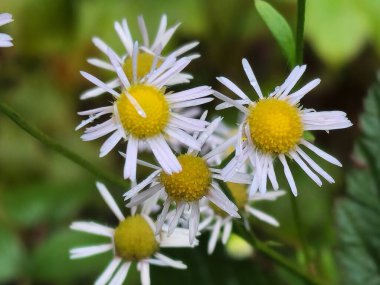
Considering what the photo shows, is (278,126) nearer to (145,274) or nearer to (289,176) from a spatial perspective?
(289,176)

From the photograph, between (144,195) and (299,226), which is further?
(299,226)

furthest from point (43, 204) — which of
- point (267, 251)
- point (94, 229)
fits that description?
point (267, 251)

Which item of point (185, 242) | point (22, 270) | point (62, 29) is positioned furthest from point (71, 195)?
point (185, 242)

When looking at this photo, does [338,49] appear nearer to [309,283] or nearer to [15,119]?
[309,283]

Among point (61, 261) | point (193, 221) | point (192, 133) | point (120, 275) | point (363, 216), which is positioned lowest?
point (61, 261)

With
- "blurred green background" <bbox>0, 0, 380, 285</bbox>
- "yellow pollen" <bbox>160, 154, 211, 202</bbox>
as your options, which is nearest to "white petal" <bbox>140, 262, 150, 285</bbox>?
"yellow pollen" <bbox>160, 154, 211, 202</bbox>

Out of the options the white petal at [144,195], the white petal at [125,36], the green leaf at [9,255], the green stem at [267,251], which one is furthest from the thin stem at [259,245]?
the green leaf at [9,255]
